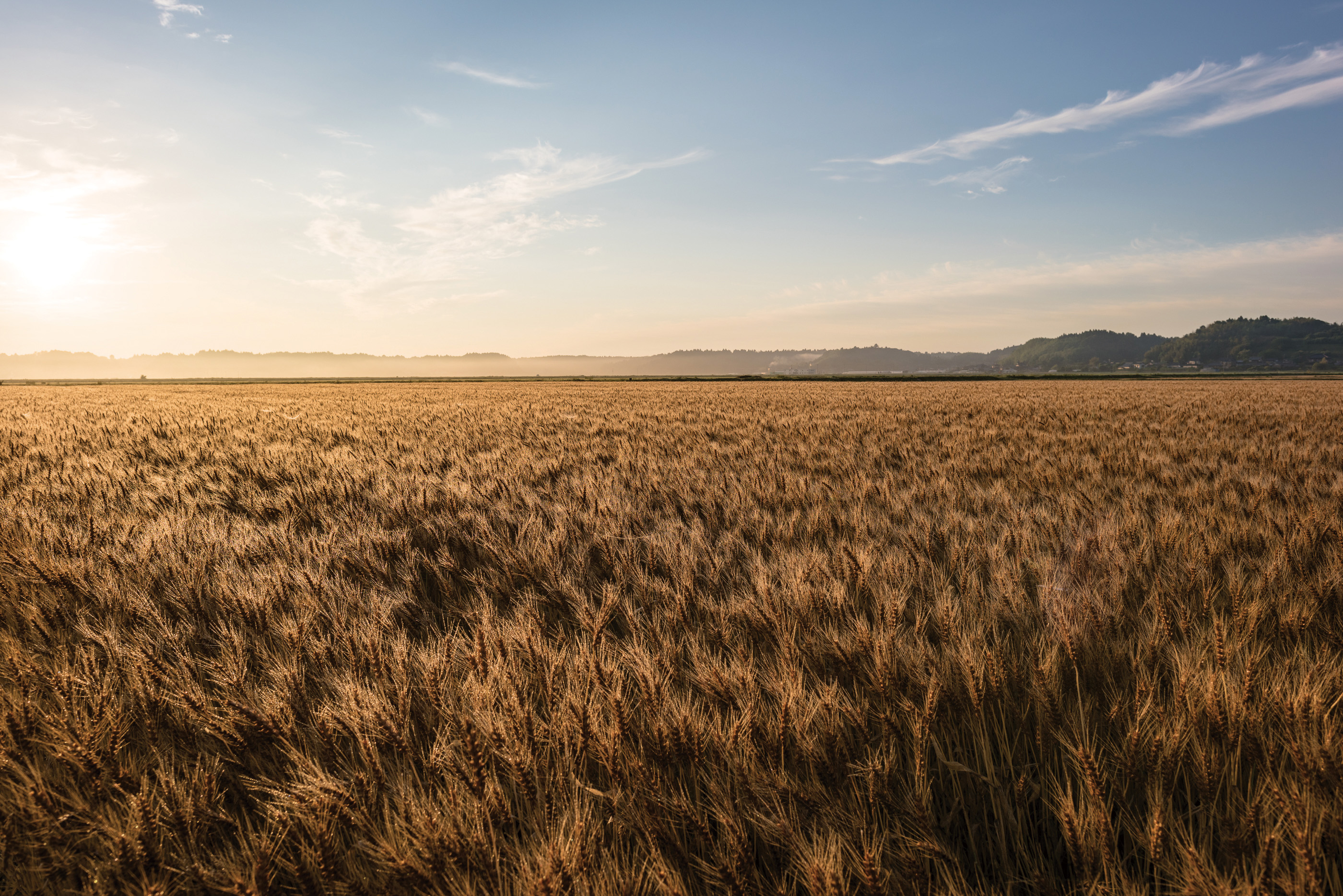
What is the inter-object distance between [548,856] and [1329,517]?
17.1 feet

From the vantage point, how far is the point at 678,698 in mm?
1642

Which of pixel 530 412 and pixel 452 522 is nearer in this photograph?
pixel 452 522

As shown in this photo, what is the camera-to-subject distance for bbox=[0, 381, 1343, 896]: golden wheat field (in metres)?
1.17

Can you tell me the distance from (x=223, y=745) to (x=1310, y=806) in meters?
2.66

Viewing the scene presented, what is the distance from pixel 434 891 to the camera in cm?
107

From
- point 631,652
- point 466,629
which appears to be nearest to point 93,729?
point 466,629

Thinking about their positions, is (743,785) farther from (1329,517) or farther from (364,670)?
(1329,517)

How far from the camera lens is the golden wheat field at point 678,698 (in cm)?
117

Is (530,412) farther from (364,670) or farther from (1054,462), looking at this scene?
(364,670)

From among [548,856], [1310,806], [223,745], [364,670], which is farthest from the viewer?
[364,670]

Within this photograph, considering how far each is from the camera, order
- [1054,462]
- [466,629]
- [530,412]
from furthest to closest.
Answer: [530,412], [1054,462], [466,629]

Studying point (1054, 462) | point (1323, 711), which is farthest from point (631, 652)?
point (1054, 462)

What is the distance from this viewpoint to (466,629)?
8.37 feet

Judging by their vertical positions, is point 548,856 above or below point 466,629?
above
